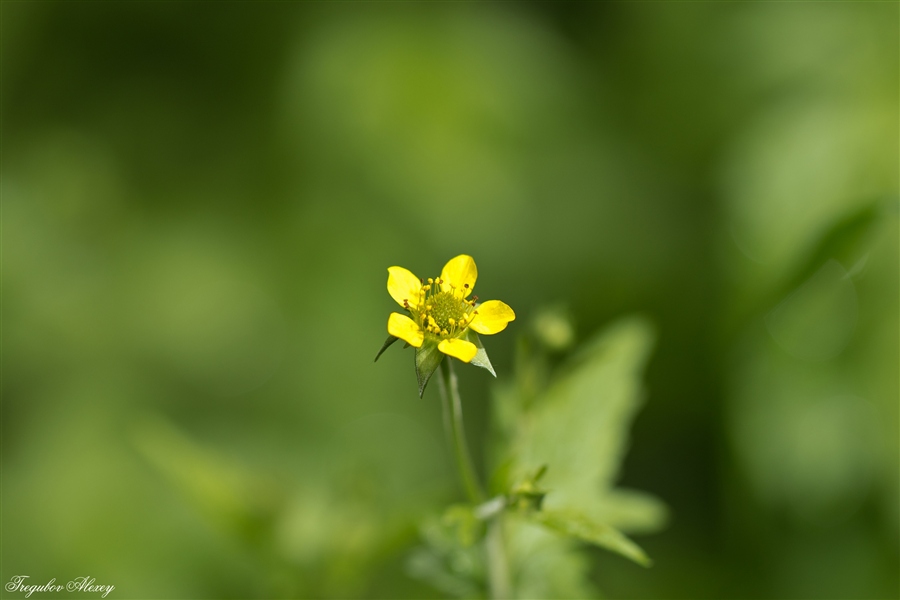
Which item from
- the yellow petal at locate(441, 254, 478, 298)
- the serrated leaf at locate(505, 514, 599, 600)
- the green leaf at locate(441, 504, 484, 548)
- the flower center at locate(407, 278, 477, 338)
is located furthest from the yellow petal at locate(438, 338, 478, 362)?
the serrated leaf at locate(505, 514, 599, 600)

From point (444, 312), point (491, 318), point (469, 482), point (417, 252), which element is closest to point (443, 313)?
point (444, 312)

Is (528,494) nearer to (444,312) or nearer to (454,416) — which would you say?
(454,416)

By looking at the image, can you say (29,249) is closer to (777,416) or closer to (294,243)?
(294,243)

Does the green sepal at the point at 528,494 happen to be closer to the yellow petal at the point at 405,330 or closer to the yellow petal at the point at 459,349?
the yellow petal at the point at 459,349

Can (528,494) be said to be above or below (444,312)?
below

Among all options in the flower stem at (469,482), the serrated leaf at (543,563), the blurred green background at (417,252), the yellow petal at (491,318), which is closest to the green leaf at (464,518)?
the flower stem at (469,482)

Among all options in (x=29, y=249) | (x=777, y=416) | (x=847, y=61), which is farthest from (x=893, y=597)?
(x=29, y=249)

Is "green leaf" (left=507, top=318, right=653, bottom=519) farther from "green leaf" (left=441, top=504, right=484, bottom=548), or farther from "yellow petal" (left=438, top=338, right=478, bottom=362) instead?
"yellow petal" (left=438, top=338, right=478, bottom=362)
